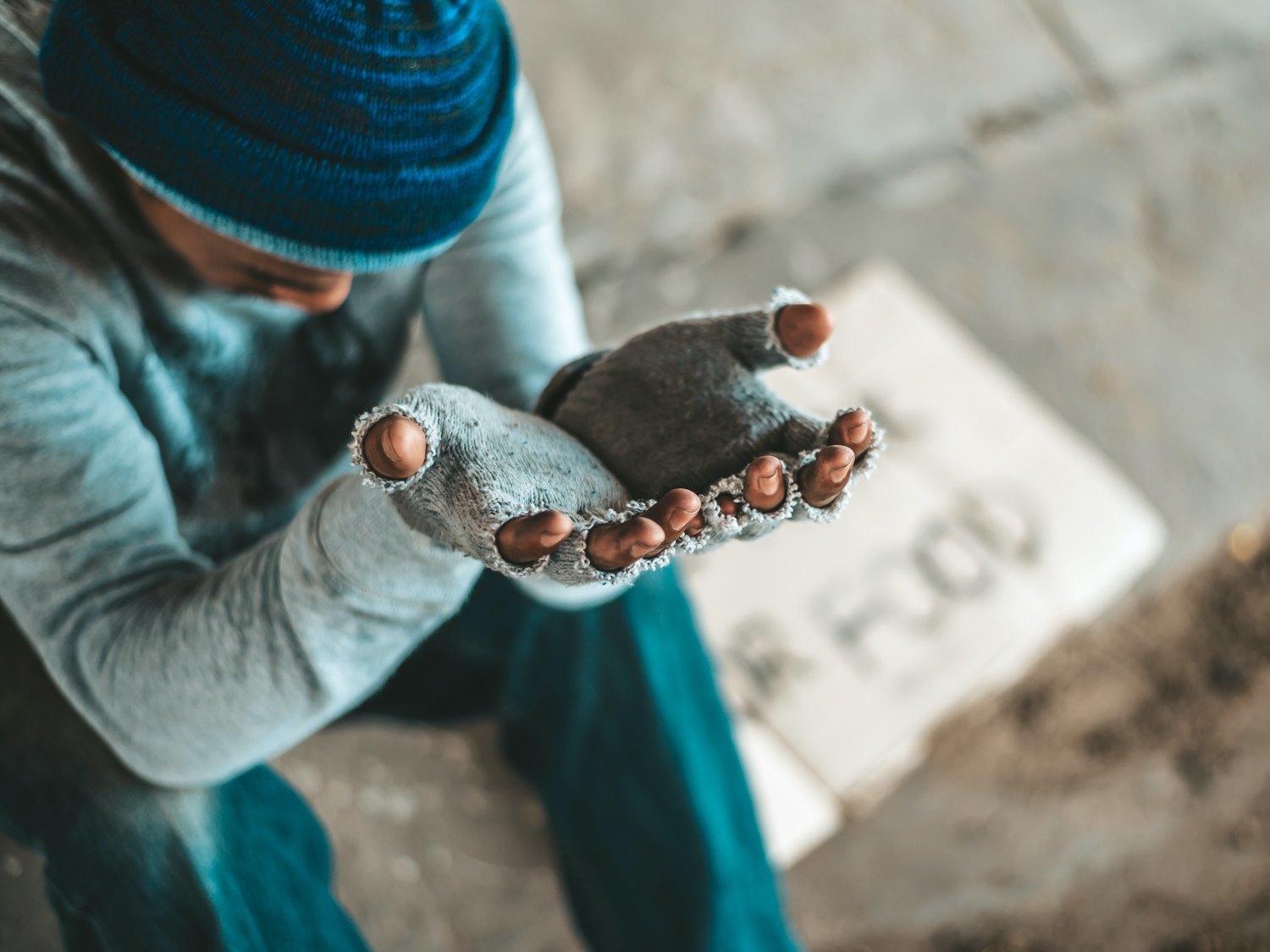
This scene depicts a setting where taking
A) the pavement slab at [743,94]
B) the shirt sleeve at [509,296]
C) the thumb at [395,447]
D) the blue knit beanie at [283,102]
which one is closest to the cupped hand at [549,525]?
the thumb at [395,447]

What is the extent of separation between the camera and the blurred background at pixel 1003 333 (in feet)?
3.89

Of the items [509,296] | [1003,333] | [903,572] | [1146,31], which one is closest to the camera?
[509,296]

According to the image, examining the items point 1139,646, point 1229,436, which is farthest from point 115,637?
point 1229,436

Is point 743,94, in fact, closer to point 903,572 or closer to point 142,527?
point 903,572

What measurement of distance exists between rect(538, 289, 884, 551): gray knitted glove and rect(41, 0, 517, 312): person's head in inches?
5.6

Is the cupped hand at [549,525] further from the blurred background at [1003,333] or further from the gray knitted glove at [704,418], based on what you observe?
the blurred background at [1003,333]

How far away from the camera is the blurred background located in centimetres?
118

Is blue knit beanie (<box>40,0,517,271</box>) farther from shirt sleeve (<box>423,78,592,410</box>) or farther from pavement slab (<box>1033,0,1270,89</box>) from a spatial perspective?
pavement slab (<box>1033,0,1270,89</box>)

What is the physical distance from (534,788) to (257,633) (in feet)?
2.07

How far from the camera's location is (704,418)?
0.54 meters

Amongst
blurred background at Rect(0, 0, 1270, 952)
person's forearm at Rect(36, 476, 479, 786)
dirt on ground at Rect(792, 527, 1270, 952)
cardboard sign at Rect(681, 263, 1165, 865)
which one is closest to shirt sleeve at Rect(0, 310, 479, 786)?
person's forearm at Rect(36, 476, 479, 786)

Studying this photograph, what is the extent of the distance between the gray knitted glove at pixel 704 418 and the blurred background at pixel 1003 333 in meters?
0.71

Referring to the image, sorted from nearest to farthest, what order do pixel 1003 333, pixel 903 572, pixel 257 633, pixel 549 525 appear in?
pixel 549 525 < pixel 257 633 < pixel 903 572 < pixel 1003 333

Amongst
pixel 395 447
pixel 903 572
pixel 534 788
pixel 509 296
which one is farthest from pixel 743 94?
pixel 395 447
